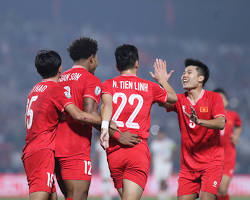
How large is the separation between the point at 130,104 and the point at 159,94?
48cm

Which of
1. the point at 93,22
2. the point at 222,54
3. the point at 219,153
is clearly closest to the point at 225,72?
the point at 222,54

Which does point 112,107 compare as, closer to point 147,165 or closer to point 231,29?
point 147,165

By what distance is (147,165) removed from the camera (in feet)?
18.1

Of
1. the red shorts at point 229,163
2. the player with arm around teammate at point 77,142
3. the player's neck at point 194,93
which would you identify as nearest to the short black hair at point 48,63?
the player with arm around teammate at point 77,142

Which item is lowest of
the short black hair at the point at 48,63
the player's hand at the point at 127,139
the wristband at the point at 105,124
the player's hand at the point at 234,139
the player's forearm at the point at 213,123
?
the player's hand at the point at 234,139

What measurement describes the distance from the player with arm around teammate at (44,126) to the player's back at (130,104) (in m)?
0.32

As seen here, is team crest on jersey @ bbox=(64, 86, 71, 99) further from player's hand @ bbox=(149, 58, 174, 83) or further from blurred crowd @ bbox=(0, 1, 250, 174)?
blurred crowd @ bbox=(0, 1, 250, 174)

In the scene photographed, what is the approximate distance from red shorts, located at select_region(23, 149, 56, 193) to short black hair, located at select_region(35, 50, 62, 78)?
999 millimetres

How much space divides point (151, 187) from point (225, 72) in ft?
38.9

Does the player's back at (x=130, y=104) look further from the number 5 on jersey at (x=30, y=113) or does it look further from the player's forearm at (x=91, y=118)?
the number 5 on jersey at (x=30, y=113)

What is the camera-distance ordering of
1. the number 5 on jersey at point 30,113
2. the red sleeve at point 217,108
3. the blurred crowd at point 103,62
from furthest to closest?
1. the blurred crowd at point 103,62
2. the red sleeve at point 217,108
3. the number 5 on jersey at point 30,113

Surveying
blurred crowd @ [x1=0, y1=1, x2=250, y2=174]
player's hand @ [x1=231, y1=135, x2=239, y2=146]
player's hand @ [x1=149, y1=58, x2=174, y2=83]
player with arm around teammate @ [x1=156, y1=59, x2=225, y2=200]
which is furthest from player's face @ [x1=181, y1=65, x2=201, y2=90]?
blurred crowd @ [x1=0, y1=1, x2=250, y2=174]

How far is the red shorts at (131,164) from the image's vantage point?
17.7 ft

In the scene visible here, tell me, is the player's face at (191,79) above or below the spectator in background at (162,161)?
above
